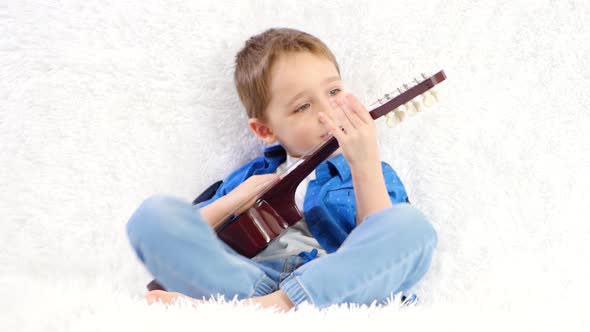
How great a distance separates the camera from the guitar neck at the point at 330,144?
1001mm

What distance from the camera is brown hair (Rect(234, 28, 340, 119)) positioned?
1159mm

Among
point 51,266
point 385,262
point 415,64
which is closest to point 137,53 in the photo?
point 51,266

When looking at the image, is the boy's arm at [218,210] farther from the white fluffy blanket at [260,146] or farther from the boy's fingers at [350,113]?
the boy's fingers at [350,113]

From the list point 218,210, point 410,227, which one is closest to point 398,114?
point 410,227

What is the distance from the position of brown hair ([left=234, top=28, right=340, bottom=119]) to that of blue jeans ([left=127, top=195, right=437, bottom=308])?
35cm

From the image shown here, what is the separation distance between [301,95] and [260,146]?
0.62ft

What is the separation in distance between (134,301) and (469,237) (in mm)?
627

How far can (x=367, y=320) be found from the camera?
2.40 feet

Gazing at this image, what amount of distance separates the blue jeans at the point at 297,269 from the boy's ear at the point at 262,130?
36cm

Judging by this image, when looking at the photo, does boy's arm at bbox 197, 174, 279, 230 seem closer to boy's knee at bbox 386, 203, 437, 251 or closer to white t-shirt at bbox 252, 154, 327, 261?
white t-shirt at bbox 252, 154, 327, 261

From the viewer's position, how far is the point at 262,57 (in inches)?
45.6

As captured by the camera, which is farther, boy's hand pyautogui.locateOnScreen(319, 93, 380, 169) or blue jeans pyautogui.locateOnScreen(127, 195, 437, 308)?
boy's hand pyautogui.locateOnScreen(319, 93, 380, 169)

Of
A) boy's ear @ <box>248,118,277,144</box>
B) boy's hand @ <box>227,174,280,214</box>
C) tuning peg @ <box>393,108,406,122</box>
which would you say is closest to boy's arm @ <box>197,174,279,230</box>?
boy's hand @ <box>227,174,280,214</box>

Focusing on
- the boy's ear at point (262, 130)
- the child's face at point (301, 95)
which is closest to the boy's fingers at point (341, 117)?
the child's face at point (301, 95)
